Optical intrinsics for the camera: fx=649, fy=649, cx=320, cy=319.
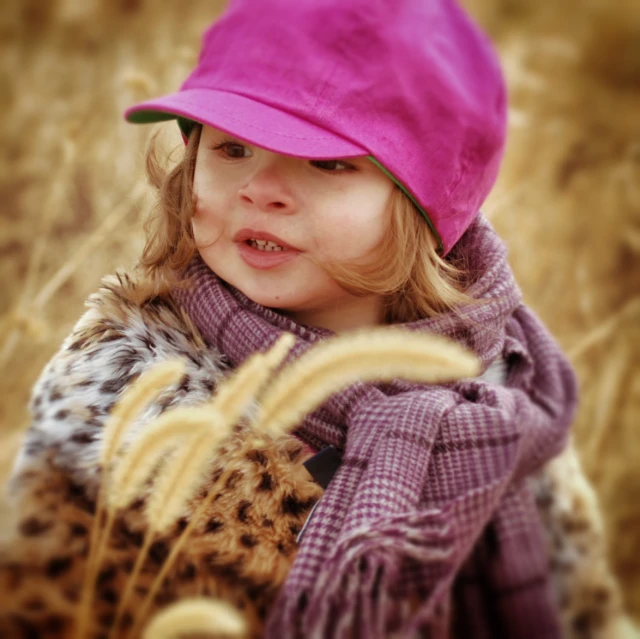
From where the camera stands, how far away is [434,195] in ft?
2.55

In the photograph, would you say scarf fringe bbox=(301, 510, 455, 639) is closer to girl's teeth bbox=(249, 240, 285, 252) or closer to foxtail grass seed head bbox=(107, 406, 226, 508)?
foxtail grass seed head bbox=(107, 406, 226, 508)

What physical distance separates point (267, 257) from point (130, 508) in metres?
0.32

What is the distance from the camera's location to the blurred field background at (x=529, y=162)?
1154mm

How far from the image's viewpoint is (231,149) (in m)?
0.77

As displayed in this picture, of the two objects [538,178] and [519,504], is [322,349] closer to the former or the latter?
[519,504]

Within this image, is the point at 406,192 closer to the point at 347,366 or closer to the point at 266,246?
the point at 266,246

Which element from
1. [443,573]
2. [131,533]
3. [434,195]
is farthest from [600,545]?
[131,533]

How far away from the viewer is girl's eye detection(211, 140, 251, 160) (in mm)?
768

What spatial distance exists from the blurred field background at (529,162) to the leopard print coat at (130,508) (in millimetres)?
359

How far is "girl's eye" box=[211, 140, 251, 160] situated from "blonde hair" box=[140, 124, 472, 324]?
2.9 inches

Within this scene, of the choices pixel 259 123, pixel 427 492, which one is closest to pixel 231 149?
pixel 259 123

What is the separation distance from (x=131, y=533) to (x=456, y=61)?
0.61 metres

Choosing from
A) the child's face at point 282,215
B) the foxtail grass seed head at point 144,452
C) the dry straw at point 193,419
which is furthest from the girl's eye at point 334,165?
the foxtail grass seed head at point 144,452

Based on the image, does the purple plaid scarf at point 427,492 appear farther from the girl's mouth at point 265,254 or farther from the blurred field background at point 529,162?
the blurred field background at point 529,162
